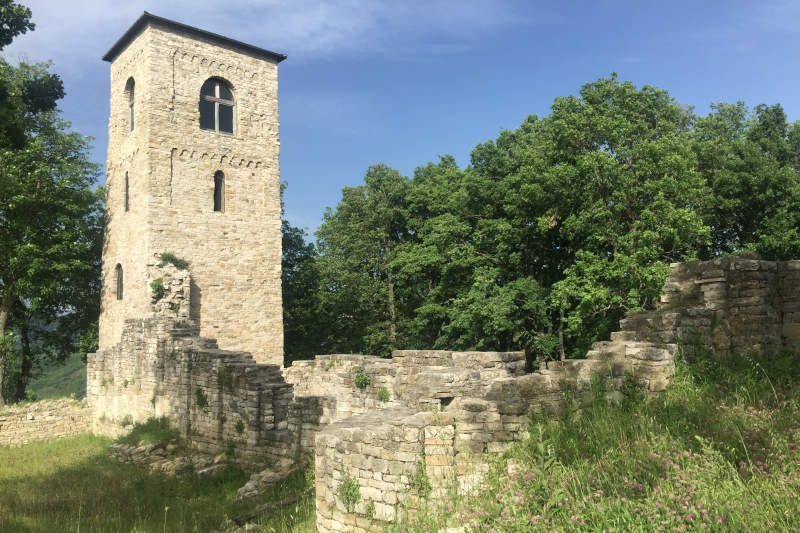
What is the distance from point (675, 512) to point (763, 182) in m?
21.4

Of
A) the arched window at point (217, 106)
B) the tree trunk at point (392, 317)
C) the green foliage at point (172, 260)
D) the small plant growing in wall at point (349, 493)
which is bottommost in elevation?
the small plant growing in wall at point (349, 493)

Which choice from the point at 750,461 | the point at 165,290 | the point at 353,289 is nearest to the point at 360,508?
the point at 750,461

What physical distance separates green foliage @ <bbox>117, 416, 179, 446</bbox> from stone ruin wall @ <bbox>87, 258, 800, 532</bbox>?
0.47 meters

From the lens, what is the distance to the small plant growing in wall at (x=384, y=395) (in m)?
12.2

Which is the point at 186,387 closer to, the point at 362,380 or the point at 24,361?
the point at 362,380

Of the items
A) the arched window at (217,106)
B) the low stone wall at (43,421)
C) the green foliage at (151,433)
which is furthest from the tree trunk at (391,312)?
the green foliage at (151,433)

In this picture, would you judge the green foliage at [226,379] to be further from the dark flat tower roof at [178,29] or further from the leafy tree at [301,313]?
the leafy tree at [301,313]

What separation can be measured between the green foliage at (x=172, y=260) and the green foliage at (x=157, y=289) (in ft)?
2.27

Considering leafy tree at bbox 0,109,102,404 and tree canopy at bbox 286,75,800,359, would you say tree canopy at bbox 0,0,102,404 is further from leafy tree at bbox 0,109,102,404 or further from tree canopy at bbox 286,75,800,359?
tree canopy at bbox 286,75,800,359

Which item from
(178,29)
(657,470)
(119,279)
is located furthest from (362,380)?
(178,29)

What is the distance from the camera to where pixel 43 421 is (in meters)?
18.1

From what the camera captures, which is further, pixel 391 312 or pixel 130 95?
pixel 391 312

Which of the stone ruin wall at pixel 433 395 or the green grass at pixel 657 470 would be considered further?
the stone ruin wall at pixel 433 395

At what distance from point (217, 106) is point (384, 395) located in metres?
14.8
